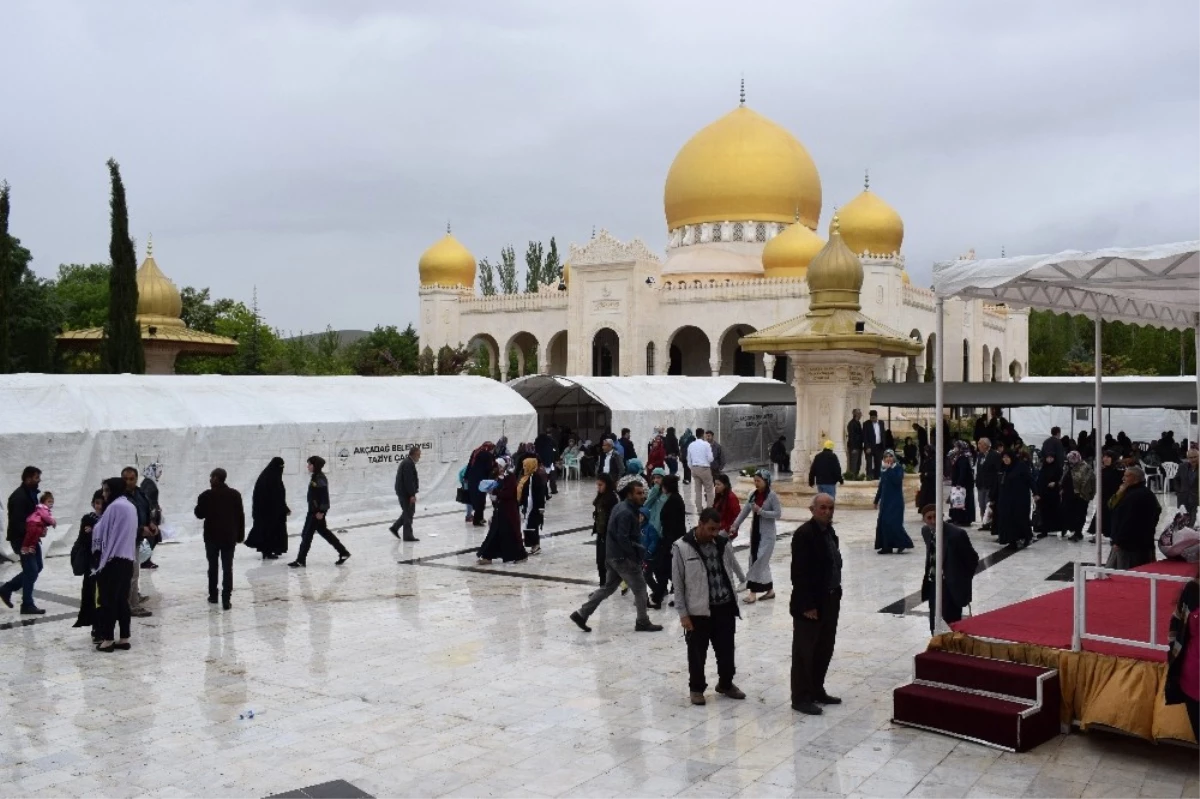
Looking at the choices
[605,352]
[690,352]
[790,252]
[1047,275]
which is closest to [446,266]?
[605,352]

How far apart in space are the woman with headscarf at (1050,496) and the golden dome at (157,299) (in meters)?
23.7

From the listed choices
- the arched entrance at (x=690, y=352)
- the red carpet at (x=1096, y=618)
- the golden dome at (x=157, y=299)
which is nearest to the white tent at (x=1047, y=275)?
the red carpet at (x=1096, y=618)

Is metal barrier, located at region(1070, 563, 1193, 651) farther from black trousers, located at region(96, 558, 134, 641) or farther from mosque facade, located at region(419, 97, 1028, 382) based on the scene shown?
mosque facade, located at region(419, 97, 1028, 382)

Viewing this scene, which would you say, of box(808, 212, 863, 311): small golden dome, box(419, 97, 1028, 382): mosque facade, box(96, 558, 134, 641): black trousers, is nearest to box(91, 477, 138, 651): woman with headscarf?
box(96, 558, 134, 641): black trousers

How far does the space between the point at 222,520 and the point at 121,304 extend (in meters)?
16.5

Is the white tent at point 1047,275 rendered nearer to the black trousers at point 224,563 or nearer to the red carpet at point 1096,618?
the red carpet at point 1096,618

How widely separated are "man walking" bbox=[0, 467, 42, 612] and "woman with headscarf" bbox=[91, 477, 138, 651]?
154 cm

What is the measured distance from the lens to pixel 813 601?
21.7ft

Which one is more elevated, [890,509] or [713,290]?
[713,290]

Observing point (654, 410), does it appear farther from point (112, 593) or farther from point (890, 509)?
point (112, 593)

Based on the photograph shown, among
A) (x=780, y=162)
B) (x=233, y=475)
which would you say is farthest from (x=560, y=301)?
(x=233, y=475)

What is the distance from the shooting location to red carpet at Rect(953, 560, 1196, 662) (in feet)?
21.2

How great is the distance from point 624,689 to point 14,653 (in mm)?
4762

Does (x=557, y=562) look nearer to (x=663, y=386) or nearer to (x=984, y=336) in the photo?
(x=663, y=386)
